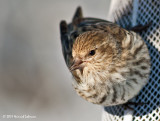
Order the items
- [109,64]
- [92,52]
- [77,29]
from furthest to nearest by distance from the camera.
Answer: [77,29] < [109,64] < [92,52]

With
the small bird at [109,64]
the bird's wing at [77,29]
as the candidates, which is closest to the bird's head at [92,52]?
the small bird at [109,64]

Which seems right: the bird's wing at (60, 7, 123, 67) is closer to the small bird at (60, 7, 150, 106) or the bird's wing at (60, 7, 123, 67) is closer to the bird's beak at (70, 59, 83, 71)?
the small bird at (60, 7, 150, 106)

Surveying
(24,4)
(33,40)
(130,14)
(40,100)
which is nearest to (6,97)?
(40,100)

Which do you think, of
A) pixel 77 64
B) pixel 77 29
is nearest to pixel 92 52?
pixel 77 64

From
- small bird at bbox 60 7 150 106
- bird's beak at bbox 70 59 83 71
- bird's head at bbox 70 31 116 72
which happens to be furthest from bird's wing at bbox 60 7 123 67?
bird's beak at bbox 70 59 83 71

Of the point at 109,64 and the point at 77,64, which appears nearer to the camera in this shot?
the point at 77,64

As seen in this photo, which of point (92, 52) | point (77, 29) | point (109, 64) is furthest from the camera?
point (77, 29)

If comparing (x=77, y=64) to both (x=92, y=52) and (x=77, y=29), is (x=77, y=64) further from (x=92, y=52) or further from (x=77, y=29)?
→ (x=77, y=29)
